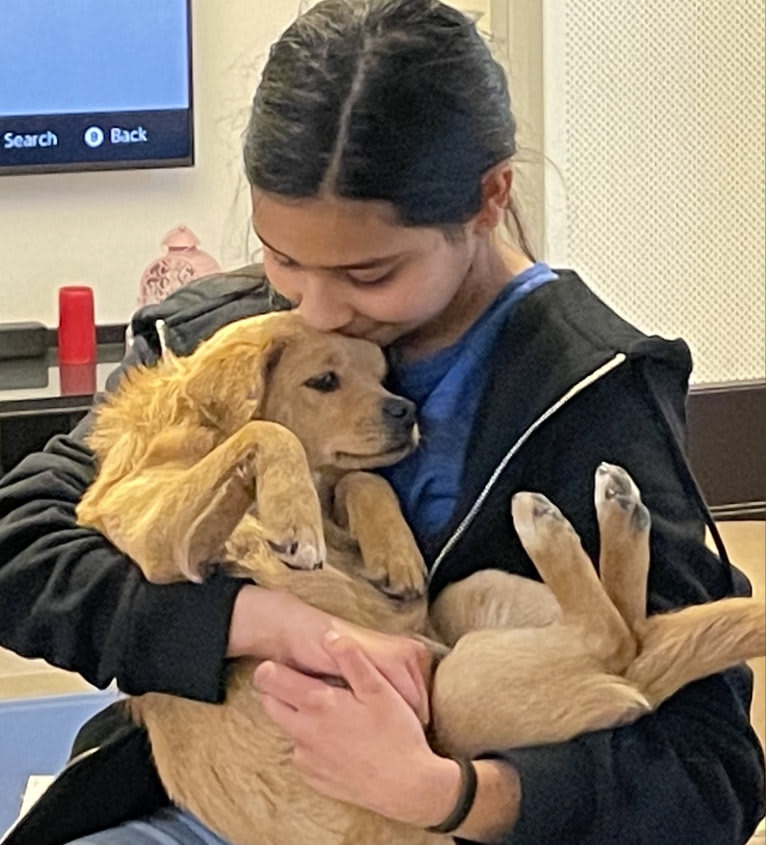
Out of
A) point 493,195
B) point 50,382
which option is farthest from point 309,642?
point 50,382

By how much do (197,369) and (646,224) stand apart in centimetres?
183

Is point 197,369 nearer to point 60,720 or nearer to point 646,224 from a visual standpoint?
point 60,720

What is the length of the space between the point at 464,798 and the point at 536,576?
18 centimetres

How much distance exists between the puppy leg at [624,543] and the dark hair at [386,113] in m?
0.24

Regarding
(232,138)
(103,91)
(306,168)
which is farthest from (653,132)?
(306,168)

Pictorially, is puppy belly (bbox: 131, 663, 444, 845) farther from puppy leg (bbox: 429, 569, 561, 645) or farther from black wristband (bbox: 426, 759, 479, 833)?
puppy leg (bbox: 429, 569, 561, 645)

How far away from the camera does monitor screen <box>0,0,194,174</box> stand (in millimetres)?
2789

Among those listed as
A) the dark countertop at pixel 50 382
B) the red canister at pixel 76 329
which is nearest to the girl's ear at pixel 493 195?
the dark countertop at pixel 50 382

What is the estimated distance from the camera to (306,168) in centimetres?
117

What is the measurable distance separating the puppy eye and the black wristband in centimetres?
29

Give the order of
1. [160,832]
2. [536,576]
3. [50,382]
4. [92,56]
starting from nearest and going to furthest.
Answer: [536,576] → [160,832] → [50,382] → [92,56]

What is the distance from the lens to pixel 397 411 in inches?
47.5

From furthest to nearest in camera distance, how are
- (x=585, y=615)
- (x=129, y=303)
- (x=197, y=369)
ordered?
(x=129, y=303), (x=197, y=369), (x=585, y=615)

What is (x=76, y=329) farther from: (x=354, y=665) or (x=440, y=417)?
(x=354, y=665)
